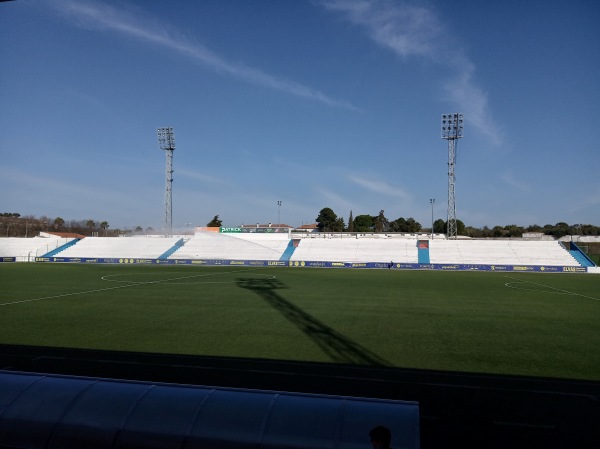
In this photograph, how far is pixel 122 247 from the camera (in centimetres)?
Result: 6209

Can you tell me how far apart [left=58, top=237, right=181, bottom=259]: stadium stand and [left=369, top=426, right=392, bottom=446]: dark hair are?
58230 millimetres

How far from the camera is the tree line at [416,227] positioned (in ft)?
384

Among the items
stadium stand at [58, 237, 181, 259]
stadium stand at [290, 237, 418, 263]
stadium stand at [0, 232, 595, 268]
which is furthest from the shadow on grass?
stadium stand at [58, 237, 181, 259]

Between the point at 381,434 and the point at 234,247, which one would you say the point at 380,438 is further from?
the point at 234,247

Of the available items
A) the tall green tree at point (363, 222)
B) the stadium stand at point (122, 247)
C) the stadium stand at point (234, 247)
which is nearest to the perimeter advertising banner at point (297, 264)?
the stadium stand at point (122, 247)

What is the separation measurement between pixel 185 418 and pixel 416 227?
13269 centimetres

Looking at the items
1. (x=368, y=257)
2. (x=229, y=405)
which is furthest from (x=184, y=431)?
(x=368, y=257)

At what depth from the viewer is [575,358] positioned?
11461 millimetres

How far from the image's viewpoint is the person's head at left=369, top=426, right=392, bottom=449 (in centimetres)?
427

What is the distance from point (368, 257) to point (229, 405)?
51592 mm

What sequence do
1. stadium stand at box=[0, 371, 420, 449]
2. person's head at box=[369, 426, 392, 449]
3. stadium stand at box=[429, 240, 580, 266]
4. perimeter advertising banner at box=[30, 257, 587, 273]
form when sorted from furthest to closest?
stadium stand at box=[429, 240, 580, 266] < perimeter advertising banner at box=[30, 257, 587, 273] < stadium stand at box=[0, 371, 420, 449] < person's head at box=[369, 426, 392, 449]

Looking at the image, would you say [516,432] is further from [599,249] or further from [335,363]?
[599,249]

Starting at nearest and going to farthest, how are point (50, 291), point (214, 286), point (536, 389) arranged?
point (536, 389)
point (50, 291)
point (214, 286)

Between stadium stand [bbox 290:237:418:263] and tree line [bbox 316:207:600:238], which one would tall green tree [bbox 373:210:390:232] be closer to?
tree line [bbox 316:207:600:238]
